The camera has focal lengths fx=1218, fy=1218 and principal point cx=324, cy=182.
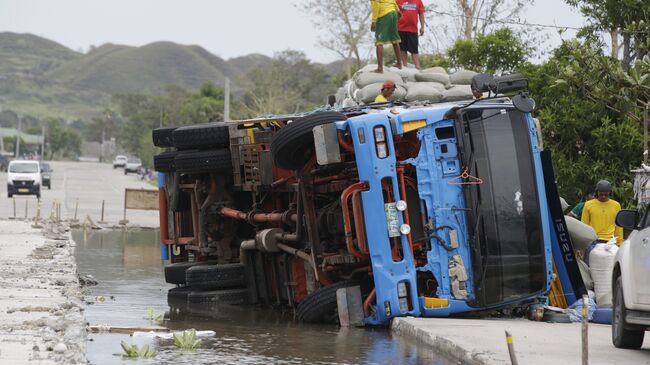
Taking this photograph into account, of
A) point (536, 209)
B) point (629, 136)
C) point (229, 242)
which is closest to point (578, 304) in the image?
point (536, 209)

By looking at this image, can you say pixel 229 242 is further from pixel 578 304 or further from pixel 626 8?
pixel 626 8

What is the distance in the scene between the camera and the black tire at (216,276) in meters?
14.9

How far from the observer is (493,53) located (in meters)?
23.9

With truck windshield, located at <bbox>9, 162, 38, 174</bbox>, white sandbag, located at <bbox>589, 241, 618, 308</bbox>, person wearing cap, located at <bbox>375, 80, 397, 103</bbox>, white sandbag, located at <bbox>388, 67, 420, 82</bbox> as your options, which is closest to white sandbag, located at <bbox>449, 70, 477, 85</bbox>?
white sandbag, located at <bbox>388, 67, 420, 82</bbox>

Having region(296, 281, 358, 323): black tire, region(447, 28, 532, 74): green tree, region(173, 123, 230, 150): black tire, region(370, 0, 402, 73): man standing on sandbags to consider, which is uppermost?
region(447, 28, 532, 74): green tree

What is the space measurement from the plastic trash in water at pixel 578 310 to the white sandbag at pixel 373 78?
190 inches

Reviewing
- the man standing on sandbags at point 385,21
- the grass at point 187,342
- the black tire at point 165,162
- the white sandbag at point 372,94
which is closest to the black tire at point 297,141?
the grass at point 187,342

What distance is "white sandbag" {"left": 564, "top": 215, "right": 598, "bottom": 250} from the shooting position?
13.6 metres

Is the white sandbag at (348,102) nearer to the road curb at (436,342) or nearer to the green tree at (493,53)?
the road curb at (436,342)

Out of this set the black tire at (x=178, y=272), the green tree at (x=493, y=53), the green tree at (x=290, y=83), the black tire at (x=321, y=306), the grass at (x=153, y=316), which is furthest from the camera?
the green tree at (x=290, y=83)

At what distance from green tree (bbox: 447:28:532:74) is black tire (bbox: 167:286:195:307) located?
33.3 feet

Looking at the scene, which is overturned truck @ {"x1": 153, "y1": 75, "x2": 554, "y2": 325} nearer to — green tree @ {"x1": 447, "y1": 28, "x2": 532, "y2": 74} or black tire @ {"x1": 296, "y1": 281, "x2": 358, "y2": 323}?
black tire @ {"x1": 296, "y1": 281, "x2": 358, "y2": 323}

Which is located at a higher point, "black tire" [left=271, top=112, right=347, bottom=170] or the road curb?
"black tire" [left=271, top=112, right=347, bottom=170]

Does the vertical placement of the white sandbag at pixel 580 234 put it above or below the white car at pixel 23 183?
below
